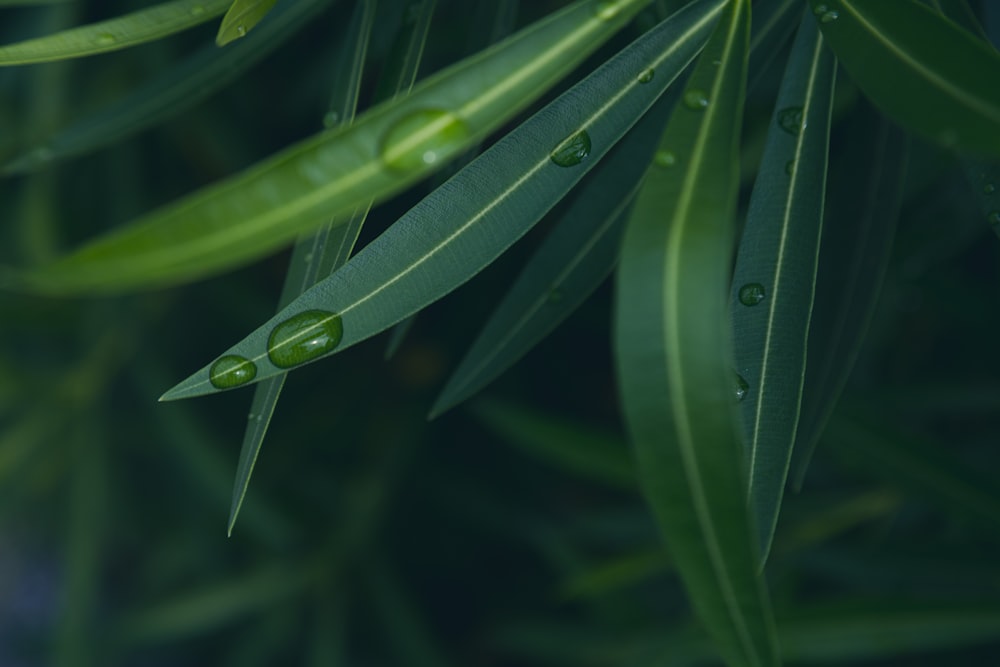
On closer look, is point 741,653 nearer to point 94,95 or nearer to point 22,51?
point 22,51

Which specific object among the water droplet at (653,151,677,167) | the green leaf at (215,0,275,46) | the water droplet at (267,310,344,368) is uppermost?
the green leaf at (215,0,275,46)

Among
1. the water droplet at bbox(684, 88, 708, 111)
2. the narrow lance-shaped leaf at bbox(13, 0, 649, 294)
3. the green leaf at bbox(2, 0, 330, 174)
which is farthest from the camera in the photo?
the green leaf at bbox(2, 0, 330, 174)

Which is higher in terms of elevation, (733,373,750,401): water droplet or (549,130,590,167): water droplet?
(549,130,590,167): water droplet

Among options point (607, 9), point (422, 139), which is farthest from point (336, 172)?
point (607, 9)

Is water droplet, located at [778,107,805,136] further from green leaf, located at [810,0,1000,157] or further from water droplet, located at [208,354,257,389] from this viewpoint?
water droplet, located at [208,354,257,389]

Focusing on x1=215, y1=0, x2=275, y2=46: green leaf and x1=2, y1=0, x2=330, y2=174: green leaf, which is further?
x1=2, y1=0, x2=330, y2=174: green leaf

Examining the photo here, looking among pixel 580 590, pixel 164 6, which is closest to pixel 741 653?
pixel 164 6

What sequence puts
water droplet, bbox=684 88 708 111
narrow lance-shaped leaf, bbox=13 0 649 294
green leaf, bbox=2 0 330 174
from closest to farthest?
narrow lance-shaped leaf, bbox=13 0 649 294, water droplet, bbox=684 88 708 111, green leaf, bbox=2 0 330 174

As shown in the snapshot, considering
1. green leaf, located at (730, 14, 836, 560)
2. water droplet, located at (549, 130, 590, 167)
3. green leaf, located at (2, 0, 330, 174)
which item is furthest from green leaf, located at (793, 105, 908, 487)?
green leaf, located at (2, 0, 330, 174)
